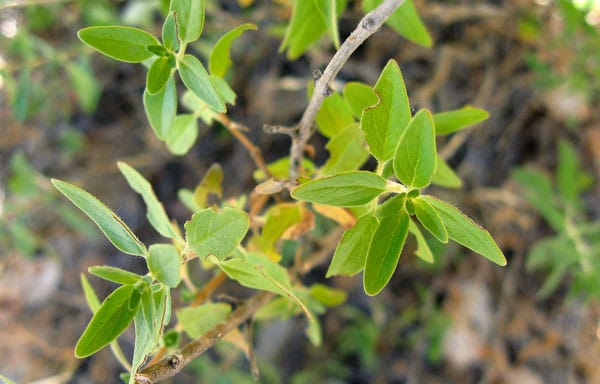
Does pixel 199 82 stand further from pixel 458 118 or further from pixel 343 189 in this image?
pixel 458 118

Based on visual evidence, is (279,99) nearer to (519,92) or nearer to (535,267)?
(519,92)

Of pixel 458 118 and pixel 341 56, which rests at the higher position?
pixel 341 56

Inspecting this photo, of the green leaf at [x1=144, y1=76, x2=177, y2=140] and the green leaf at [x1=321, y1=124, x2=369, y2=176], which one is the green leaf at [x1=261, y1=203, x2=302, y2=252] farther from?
the green leaf at [x1=144, y1=76, x2=177, y2=140]

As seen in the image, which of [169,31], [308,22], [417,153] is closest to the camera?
[417,153]

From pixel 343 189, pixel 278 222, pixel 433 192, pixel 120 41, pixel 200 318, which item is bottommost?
pixel 433 192

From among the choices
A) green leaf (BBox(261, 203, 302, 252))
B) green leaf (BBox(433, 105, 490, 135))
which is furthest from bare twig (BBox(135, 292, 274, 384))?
green leaf (BBox(433, 105, 490, 135))

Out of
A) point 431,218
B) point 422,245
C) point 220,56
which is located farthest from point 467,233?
point 220,56
